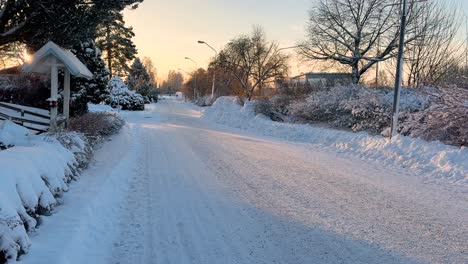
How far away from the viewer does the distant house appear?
25.5 metres

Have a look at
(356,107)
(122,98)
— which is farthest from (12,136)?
(122,98)

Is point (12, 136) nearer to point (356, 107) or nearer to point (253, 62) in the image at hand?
point (356, 107)

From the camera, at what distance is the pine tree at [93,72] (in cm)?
1756

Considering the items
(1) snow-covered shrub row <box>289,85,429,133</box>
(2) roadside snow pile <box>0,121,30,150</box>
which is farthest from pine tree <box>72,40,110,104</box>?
(1) snow-covered shrub row <box>289,85,429,133</box>

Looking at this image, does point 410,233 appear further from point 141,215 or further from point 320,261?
point 141,215

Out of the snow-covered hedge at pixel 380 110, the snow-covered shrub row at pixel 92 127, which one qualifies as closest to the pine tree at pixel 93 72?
the snow-covered shrub row at pixel 92 127

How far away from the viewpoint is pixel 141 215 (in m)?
5.95

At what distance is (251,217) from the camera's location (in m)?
5.99

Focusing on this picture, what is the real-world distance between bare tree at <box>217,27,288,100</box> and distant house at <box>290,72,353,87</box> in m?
11.1

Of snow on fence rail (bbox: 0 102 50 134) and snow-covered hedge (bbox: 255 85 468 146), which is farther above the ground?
snow-covered hedge (bbox: 255 85 468 146)

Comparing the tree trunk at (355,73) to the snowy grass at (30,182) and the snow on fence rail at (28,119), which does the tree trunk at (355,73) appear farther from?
the snowy grass at (30,182)

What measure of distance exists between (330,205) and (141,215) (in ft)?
10.5

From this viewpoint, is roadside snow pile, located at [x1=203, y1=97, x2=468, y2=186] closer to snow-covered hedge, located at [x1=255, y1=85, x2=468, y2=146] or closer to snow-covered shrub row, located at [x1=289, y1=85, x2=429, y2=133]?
snow-covered hedge, located at [x1=255, y1=85, x2=468, y2=146]

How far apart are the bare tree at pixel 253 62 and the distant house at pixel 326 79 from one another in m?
11.1
